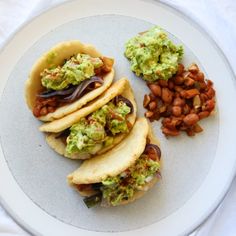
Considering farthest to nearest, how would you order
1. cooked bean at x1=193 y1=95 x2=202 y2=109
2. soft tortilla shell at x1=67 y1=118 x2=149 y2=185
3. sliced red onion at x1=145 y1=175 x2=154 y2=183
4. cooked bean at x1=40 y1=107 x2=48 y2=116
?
cooked bean at x1=193 y1=95 x2=202 y2=109
cooked bean at x1=40 y1=107 x2=48 y2=116
sliced red onion at x1=145 y1=175 x2=154 y2=183
soft tortilla shell at x1=67 y1=118 x2=149 y2=185

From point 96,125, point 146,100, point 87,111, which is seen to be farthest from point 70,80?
point 146,100

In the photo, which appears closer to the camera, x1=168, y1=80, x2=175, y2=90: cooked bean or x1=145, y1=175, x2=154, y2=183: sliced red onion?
x1=145, y1=175, x2=154, y2=183: sliced red onion

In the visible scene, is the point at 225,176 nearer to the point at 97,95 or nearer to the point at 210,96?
the point at 210,96

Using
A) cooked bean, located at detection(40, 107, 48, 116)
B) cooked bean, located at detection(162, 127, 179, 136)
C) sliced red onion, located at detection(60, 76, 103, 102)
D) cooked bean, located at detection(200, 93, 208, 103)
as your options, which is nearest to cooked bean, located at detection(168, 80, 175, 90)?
cooked bean, located at detection(200, 93, 208, 103)

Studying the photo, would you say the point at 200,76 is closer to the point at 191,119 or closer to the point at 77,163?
the point at 191,119

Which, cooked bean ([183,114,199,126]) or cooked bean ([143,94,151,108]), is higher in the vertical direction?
cooked bean ([143,94,151,108])

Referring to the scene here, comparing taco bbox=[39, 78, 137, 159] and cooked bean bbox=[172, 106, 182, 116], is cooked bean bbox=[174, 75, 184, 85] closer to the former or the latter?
cooked bean bbox=[172, 106, 182, 116]

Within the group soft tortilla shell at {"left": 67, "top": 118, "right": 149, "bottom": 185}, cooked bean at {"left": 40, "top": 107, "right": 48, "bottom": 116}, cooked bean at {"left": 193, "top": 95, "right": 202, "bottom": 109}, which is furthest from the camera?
cooked bean at {"left": 193, "top": 95, "right": 202, "bottom": 109}
